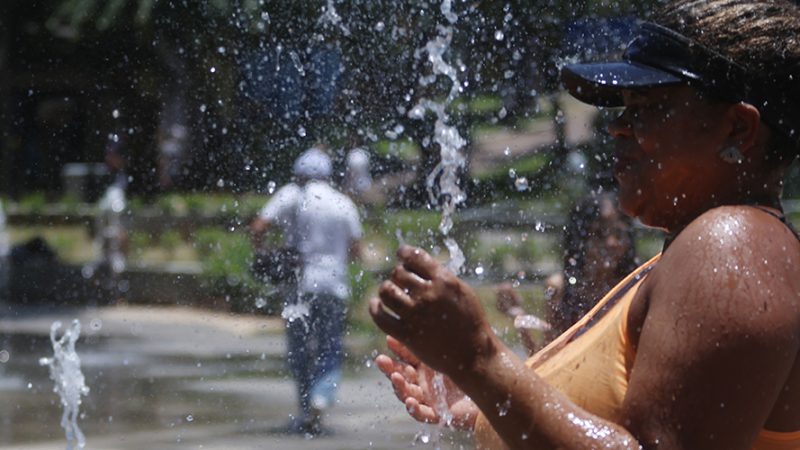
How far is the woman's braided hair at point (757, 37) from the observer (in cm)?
167

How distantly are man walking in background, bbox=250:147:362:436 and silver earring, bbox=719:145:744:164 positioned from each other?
17.5 feet

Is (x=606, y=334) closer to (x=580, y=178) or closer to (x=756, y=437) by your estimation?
(x=756, y=437)

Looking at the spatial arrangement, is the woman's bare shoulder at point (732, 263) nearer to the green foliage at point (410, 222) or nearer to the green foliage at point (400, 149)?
the green foliage at point (410, 222)

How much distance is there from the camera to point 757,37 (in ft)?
Result: 5.49

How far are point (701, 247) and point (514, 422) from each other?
0.31 metres

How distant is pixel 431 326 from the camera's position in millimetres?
1529

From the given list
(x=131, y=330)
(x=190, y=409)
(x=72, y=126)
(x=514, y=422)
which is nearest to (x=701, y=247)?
(x=514, y=422)

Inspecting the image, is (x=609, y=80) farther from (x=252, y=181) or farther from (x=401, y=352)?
(x=252, y=181)

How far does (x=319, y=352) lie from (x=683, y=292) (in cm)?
575

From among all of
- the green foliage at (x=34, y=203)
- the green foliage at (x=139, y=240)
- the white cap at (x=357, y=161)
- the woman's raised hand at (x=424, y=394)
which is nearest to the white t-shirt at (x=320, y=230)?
the white cap at (x=357, y=161)

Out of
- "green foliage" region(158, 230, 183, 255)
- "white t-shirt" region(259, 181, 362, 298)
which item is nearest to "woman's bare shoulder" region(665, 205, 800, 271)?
"white t-shirt" region(259, 181, 362, 298)

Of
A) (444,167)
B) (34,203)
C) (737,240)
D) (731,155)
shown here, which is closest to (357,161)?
(444,167)

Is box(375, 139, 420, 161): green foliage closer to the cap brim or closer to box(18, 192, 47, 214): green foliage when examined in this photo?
box(18, 192, 47, 214): green foliage

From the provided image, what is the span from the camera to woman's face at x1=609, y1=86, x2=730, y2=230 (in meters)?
1.71
